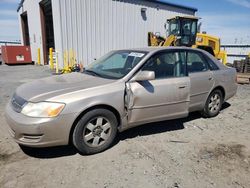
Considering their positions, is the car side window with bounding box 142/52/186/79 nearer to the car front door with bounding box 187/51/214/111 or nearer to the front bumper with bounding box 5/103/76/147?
the car front door with bounding box 187/51/214/111

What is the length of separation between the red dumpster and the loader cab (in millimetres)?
11770

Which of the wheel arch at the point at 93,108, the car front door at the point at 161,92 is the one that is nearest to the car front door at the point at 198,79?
the car front door at the point at 161,92

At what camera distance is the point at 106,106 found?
3.47 m

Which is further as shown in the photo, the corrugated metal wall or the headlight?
the corrugated metal wall

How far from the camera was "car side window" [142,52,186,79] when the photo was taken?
157 inches

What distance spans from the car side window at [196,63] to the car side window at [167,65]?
0.18 meters

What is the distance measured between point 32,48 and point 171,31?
12.5 meters

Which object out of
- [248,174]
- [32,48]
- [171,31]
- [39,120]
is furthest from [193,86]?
[32,48]

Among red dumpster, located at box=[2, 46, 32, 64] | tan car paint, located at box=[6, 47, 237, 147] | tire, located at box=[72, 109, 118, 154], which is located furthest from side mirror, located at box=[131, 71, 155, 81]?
red dumpster, located at box=[2, 46, 32, 64]

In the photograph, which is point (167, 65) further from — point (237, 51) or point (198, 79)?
point (237, 51)

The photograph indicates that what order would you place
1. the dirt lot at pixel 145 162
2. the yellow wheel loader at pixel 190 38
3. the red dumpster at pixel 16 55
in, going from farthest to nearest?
the red dumpster at pixel 16 55 → the yellow wheel loader at pixel 190 38 → the dirt lot at pixel 145 162

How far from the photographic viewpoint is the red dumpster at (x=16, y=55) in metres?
17.8

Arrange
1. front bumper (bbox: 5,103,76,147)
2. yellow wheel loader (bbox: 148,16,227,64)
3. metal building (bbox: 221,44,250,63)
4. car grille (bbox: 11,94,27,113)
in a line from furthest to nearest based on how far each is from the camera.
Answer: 1. metal building (bbox: 221,44,250,63)
2. yellow wheel loader (bbox: 148,16,227,64)
3. car grille (bbox: 11,94,27,113)
4. front bumper (bbox: 5,103,76,147)

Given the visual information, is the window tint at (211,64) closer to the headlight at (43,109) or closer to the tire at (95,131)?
the tire at (95,131)
